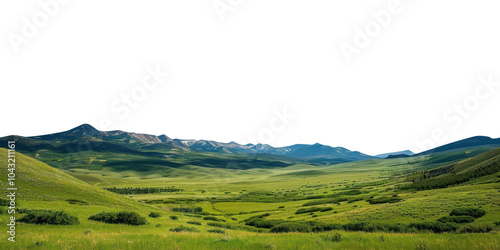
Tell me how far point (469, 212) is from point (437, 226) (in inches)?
230

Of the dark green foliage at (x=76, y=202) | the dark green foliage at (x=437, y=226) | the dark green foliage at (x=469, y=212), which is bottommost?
the dark green foliage at (x=437, y=226)

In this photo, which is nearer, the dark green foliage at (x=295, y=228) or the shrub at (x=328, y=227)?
the dark green foliage at (x=295, y=228)

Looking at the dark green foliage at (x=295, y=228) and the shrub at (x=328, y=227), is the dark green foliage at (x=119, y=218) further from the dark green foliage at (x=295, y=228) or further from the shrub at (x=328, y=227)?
the shrub at (x=328, y=227)

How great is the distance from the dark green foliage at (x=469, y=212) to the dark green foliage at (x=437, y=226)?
4.39 m

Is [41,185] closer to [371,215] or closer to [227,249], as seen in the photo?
[227,249]

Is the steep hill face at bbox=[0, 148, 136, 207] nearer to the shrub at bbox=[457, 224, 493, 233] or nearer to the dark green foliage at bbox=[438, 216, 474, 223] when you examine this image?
the shrub at bbox=[457, 224, 493, 233]

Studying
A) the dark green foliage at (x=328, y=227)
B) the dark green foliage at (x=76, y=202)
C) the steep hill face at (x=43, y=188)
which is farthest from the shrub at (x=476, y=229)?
the steep hill face at (x=43, y=188)

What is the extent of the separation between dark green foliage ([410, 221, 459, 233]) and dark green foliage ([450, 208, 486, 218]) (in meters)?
4.39

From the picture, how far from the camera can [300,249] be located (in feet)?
45.3

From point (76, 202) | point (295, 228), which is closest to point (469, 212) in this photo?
point (295, 228)

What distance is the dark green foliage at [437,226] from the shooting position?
970 inches

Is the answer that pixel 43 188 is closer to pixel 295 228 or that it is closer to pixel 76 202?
pixel 76 202

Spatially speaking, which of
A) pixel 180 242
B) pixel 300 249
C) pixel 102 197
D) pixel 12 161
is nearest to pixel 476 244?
pixel 300 249

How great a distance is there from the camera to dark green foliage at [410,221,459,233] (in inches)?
970
